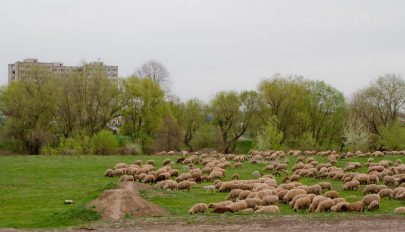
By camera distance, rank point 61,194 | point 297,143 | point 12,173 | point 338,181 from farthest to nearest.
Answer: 1. point 297,143
2. point 12,173
3. point 338,181
4. point 61,194

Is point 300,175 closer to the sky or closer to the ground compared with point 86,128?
closer to the ground

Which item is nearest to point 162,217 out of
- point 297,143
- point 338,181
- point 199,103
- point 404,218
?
point 404,218

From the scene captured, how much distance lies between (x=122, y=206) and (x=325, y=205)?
730 centimetres

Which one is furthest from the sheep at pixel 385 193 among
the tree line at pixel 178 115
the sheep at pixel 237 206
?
the tree line at pixel 178 115

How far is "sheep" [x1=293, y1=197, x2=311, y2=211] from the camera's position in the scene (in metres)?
19.5

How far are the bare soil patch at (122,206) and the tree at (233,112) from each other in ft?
188

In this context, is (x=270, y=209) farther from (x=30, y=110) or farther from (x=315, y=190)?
(x=30, y=110)

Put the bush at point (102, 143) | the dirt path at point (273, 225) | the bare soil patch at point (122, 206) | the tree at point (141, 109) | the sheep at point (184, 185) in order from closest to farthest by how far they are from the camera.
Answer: the dirt path at point (273, 225) < the bare soil patch at point (122, 206) < the sheep at point (184, 185) < the bush at point (102, 143) < the tree at point (141, 109)

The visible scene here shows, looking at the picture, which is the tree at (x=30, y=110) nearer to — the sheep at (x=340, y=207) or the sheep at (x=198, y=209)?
the sheep at (x=198, y=209)

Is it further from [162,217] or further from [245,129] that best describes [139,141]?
[162,217]

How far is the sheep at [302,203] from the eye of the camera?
1951cm

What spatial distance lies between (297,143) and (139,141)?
71.9 feet

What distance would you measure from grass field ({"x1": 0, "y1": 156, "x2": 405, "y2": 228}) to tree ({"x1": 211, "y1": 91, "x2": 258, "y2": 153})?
38919 mm

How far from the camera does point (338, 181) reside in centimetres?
2852
